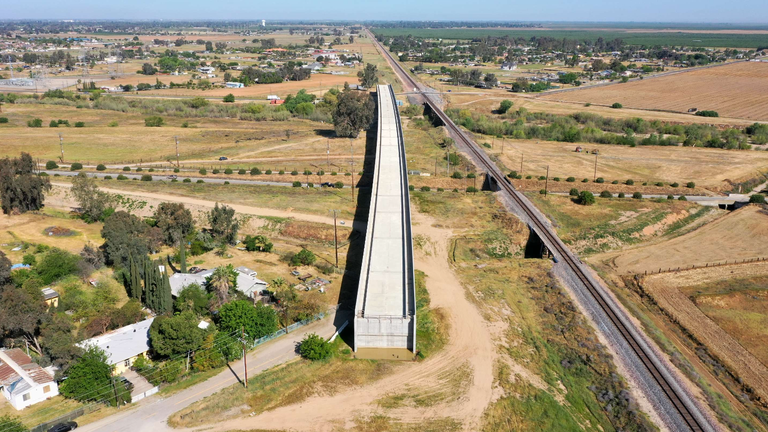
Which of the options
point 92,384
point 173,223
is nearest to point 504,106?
point 173,223

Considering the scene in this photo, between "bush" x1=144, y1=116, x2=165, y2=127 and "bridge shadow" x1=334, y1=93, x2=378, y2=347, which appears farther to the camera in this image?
"bush" x1=144, y1=116, x2=165, y2=127

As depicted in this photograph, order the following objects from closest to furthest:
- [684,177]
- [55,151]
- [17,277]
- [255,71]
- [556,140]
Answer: [17,277] → [684,177] → [55,151] → [556,140] → [255,71]

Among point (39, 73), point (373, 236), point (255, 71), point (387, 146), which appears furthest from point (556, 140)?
point (39, 73)

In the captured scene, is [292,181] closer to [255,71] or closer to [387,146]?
[387,146]

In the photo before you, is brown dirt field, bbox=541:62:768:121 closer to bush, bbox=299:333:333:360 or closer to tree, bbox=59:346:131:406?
bush, bbox=299:333:333:360

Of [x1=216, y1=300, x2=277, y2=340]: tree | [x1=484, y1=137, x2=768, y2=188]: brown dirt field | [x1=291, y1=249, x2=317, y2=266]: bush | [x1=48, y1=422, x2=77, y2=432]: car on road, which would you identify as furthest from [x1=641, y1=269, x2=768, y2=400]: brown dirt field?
[x1=48, y1=422, x2=77, y2=432]: car on road

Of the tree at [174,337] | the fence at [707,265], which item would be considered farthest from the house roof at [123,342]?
the fence at [707,265]

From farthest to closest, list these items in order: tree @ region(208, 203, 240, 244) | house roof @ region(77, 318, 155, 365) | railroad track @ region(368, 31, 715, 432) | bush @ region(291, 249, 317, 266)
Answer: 1. tree @ region(208, 203, 240, 244)
2. bush @ region(291, 249, 317, 266)
3. house roof @ region(77, 318, 155, 365)
4. railroad track @ region(368, 31, 715, 432)
